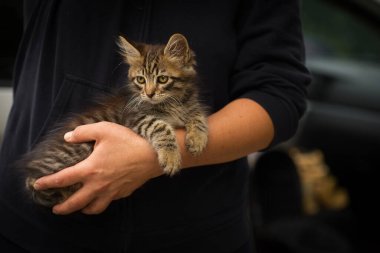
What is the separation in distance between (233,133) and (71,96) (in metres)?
0.35

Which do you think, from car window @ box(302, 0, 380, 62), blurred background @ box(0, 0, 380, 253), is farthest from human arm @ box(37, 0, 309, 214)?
car window @ box(302, 0, 380, 62)

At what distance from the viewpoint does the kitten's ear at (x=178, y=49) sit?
1104 millimetres

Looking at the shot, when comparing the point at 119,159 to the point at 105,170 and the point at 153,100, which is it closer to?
the point at 105,170

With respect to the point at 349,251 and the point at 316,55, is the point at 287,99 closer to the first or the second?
the point at 349,251

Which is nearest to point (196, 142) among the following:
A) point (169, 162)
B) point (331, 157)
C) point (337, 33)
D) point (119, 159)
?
point (169, 162)

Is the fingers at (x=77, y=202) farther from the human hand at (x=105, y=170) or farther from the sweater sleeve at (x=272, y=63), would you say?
the sweater sleeve at (x=272, y=63)

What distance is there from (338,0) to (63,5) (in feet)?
7.06

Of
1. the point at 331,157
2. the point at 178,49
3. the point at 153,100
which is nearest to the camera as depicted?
the point at 178,49

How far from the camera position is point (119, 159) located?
1046 mm

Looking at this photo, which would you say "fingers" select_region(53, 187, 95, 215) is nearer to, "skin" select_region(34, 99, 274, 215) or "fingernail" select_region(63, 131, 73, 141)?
"skin" select_region(34, 99, 274, 215)

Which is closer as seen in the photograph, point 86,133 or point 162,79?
point 86,133

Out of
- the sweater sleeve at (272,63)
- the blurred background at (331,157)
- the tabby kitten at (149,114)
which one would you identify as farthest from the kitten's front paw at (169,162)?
the blurred background at (331,157)

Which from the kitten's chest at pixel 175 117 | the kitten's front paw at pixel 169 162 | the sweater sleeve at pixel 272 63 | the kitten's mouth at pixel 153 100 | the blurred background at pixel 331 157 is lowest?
the blurred background at pixel 331 157

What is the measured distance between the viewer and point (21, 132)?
3.99 ft
